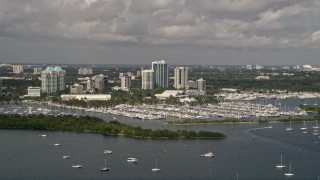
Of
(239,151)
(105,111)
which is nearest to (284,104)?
(105,111)

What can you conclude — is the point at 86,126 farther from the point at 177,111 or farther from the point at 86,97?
the point at 86,97

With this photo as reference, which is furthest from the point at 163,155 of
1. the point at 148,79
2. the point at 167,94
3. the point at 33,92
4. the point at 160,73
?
the point at 160,73

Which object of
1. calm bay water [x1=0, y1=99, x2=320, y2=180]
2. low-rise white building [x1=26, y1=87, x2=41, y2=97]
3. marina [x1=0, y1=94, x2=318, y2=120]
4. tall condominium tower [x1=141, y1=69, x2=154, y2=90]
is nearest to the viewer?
calm bay water [x1=0, y1=99, x2=320, y2=180]

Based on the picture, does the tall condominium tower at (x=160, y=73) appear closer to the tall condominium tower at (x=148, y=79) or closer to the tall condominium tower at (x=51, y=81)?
the tall condominium tower at (x=148, y=79)

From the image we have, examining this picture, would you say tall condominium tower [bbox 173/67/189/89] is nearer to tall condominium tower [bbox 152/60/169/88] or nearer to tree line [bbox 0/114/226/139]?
tall condominium tower [bbox 152/60/169/88]

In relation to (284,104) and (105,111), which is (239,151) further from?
(284,104)

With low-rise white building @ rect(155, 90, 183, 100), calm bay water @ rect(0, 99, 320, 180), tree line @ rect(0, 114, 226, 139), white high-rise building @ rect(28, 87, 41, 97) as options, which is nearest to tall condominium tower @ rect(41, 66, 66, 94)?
white high-rise building @ rect(28, 87, 41, 97)

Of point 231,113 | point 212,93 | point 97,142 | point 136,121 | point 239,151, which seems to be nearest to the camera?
point 239,151
